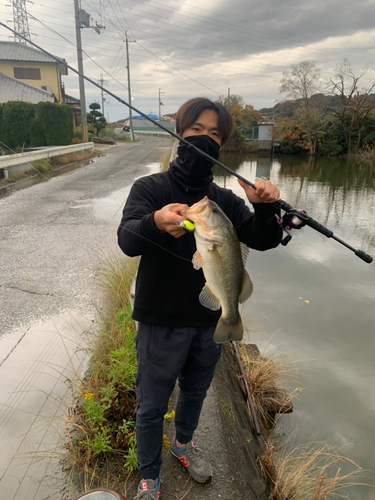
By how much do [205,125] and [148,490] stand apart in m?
2.21

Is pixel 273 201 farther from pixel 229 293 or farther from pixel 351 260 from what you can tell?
pixel 351 260

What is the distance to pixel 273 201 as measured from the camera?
76.3 inches

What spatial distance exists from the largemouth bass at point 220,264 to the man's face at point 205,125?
2.27ft

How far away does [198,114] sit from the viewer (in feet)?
7.04

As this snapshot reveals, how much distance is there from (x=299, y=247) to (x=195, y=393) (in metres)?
7.75

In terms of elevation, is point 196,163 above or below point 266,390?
above

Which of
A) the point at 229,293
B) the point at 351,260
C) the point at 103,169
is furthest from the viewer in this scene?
the point at 103,169

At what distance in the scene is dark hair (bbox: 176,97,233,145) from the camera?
7.00 ft

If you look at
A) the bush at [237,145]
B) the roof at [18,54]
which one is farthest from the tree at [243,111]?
the roof at [18,54]

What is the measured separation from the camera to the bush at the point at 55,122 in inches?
770

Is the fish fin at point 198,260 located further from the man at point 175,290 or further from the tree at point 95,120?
the tree at point 95,120

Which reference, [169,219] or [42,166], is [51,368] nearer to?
[169,219]

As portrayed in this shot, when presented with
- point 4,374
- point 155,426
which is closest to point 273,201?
point 155,426

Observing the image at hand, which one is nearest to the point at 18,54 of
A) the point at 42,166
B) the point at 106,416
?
the point at 42,166
